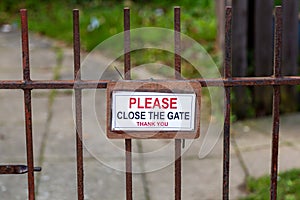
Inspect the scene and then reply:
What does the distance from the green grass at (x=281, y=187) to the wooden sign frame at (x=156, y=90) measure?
5.73ft

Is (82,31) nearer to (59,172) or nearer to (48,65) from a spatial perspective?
(48,65)

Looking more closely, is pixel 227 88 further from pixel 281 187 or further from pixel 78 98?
pixel 281 187

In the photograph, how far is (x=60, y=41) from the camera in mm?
8742

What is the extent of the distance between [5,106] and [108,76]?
1.16m

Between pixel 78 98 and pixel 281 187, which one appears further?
pixel 281 187

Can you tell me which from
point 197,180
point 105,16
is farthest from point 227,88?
point 105,16

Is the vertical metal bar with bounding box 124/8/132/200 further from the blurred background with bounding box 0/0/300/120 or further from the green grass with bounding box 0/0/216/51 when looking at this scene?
the green grass with bounding box 0/0/216/51

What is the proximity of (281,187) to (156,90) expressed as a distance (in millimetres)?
2040

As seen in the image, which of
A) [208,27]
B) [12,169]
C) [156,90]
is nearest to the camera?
[156,90]

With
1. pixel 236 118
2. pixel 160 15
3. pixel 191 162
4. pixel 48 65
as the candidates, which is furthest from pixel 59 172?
pixel 160 15

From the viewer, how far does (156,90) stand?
2387 mm

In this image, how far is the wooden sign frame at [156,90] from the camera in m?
2.38

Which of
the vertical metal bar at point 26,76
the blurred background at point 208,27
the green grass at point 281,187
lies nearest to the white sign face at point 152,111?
the vertical metal bar at point 26,76

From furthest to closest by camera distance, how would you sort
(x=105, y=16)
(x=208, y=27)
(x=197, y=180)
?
(x=105, y=16) → (x=208, y=27) → (x=197, y=180)
